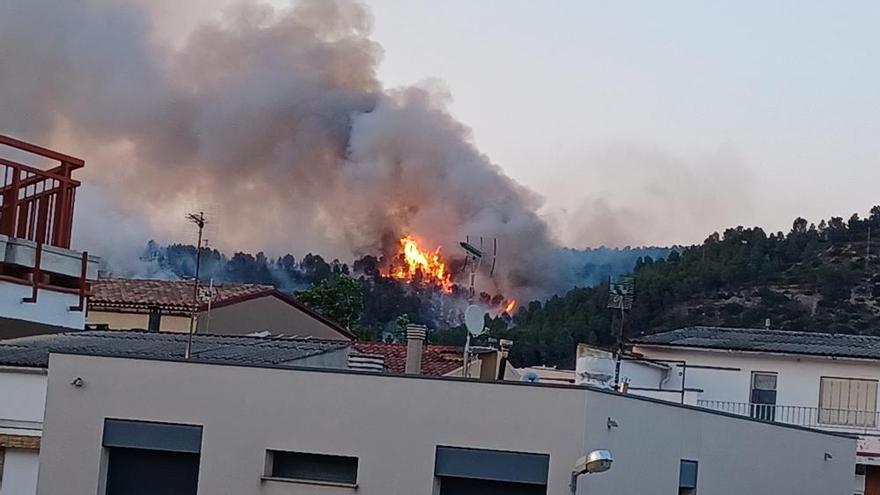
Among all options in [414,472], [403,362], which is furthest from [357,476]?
[403,362]

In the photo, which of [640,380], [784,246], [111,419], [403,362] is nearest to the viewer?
[111,419]

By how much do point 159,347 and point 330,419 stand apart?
24.0 feet

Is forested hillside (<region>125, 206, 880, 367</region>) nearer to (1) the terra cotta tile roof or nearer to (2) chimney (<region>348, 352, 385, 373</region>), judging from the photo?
(1) the terra cotta tile roof

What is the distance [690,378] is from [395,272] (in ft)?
62.8

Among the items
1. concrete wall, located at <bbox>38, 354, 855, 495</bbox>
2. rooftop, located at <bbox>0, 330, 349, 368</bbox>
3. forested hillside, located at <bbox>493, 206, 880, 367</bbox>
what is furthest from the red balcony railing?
forested hillside, located at <bbox>493, 206, 880, 367</bbox>

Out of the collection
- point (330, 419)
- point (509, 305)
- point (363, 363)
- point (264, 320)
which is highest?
point (509, 305)

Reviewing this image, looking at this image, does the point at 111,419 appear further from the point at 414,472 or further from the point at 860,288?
the point at 860,288

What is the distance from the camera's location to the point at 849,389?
46.3m

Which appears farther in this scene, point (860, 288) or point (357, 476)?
point (860, 288)

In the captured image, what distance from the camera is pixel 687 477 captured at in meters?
23.6

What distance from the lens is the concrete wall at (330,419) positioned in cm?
1973

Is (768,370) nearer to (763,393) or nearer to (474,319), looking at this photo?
(763,393)

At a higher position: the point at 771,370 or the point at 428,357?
the point at 771,370

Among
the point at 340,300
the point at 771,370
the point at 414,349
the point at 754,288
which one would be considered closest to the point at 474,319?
the point at 414,349
